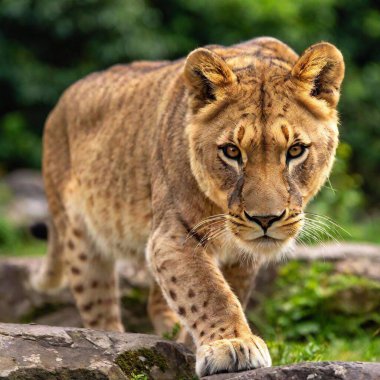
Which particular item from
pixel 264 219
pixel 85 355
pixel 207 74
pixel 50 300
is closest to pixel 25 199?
pixel 50 300

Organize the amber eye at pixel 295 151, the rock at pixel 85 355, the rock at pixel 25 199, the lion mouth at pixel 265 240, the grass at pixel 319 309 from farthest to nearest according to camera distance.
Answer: the rock at pixel 25 199, the grass at pixel 319 309, the amber eye at pixel 295 151, the lion mouth at pixel 265 240, the rock at pixel 85 355

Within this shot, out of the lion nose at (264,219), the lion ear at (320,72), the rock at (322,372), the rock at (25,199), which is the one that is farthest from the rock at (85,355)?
the rock at (25,199)

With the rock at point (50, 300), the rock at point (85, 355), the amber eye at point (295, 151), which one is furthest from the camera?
the rock at point (50, 300)

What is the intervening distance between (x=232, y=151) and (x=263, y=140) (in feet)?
0.61

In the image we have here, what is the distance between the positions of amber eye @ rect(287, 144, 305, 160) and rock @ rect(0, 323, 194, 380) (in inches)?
40.5

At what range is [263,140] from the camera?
4.43 m

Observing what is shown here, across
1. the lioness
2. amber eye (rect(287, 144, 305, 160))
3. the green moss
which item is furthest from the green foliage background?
the green moss

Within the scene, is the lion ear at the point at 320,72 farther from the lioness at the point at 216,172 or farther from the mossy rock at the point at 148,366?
the mossy rock at the point at 148,366

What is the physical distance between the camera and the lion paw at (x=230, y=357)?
4.01 meters

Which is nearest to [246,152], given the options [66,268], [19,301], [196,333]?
[196,333]

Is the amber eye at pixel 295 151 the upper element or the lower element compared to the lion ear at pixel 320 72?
lower

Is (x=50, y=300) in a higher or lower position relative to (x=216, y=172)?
lower

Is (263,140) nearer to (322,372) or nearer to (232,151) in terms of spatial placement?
(232,151)

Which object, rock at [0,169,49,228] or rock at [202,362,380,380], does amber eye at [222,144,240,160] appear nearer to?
rock at [202,362,380,380]
